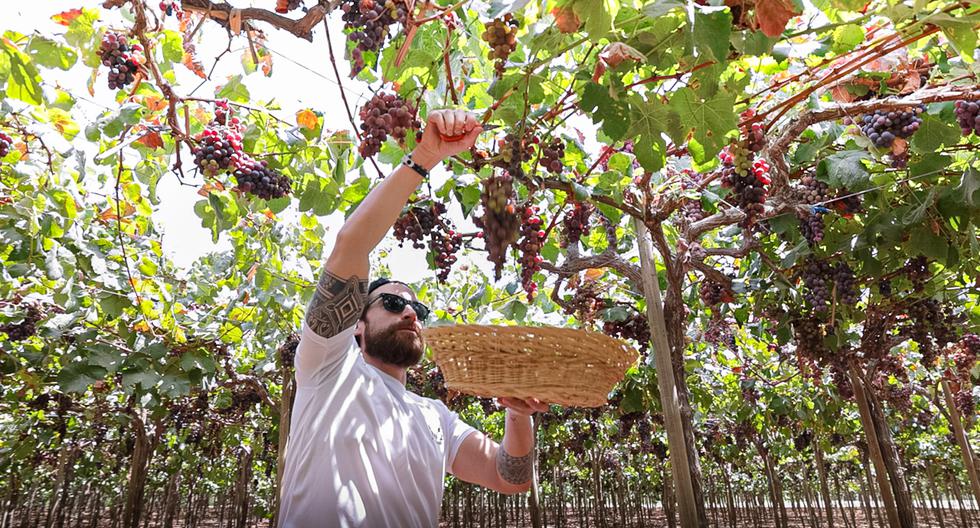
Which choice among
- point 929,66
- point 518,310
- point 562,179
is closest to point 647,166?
point 562,179

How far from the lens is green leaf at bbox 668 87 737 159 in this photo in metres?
1.96

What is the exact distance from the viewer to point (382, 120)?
6.43 ft

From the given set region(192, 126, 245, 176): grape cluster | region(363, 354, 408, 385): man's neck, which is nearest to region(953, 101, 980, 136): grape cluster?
region(363, 354, 408, 385): man's neck

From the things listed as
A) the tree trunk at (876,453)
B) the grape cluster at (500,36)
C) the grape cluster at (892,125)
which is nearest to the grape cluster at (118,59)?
the grape cluster at (500,36)

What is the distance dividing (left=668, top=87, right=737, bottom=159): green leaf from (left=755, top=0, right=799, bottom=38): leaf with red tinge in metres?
0.51

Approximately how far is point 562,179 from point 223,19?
1599mm

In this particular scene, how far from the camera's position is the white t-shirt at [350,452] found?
1.92 meters

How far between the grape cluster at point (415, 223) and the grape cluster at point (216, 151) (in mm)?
854

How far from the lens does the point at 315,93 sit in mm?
2922

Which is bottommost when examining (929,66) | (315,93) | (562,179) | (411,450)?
(411,450)

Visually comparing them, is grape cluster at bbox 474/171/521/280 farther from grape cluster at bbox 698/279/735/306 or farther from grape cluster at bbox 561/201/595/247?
grape cluster at bbox 698/279/735/306

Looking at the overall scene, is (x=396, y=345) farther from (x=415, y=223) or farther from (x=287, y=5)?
(x=287, y=5)

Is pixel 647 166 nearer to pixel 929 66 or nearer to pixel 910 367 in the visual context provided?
pixel 929 66

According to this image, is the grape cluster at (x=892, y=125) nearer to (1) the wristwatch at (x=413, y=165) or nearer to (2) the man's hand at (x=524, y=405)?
(2) the man's hand at (x=524, y=405)
